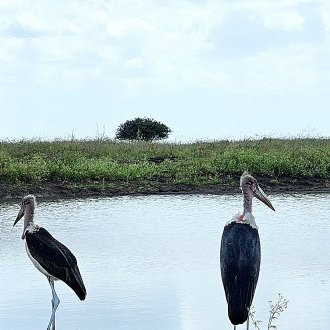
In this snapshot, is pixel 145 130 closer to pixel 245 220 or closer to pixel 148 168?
pixel 148 168

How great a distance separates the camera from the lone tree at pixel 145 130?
31.2 m

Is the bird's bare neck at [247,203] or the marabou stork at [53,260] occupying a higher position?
the bird's bare neck at [247,203]

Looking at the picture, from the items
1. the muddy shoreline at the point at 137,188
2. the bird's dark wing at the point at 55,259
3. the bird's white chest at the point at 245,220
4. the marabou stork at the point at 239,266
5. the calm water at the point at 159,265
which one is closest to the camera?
the marabou stork at the point at 239,266

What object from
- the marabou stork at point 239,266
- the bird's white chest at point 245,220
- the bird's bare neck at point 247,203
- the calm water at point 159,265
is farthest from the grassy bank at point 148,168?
the marabou stork at point 239,266

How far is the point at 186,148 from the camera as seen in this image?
2388 cm

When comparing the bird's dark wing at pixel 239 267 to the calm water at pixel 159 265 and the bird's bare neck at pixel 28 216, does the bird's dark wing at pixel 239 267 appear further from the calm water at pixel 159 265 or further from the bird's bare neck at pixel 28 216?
the bird's bare neck at pixel 28 216

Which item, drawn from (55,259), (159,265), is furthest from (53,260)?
(159,265)

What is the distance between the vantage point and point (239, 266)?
7.50m

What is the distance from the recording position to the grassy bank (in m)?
19.1

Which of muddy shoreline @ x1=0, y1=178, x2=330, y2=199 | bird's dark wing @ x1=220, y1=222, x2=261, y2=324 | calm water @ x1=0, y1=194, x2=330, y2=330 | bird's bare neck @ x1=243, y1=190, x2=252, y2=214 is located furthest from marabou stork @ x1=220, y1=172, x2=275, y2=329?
muddy shoreline @ x1=0, y1=178, x2=330, y2=199

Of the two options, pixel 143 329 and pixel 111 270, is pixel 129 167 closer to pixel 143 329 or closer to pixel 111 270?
pixel 111 270

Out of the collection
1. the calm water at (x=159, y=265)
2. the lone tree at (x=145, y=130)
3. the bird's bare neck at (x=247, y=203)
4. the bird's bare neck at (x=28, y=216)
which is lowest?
the calm water at (x=159, y=265)

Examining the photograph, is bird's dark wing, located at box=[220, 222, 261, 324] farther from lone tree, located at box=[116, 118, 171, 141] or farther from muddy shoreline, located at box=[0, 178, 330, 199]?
lone tree, located at box=[116, 118, 171, 141]

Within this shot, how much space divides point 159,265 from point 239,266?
4.12 m
